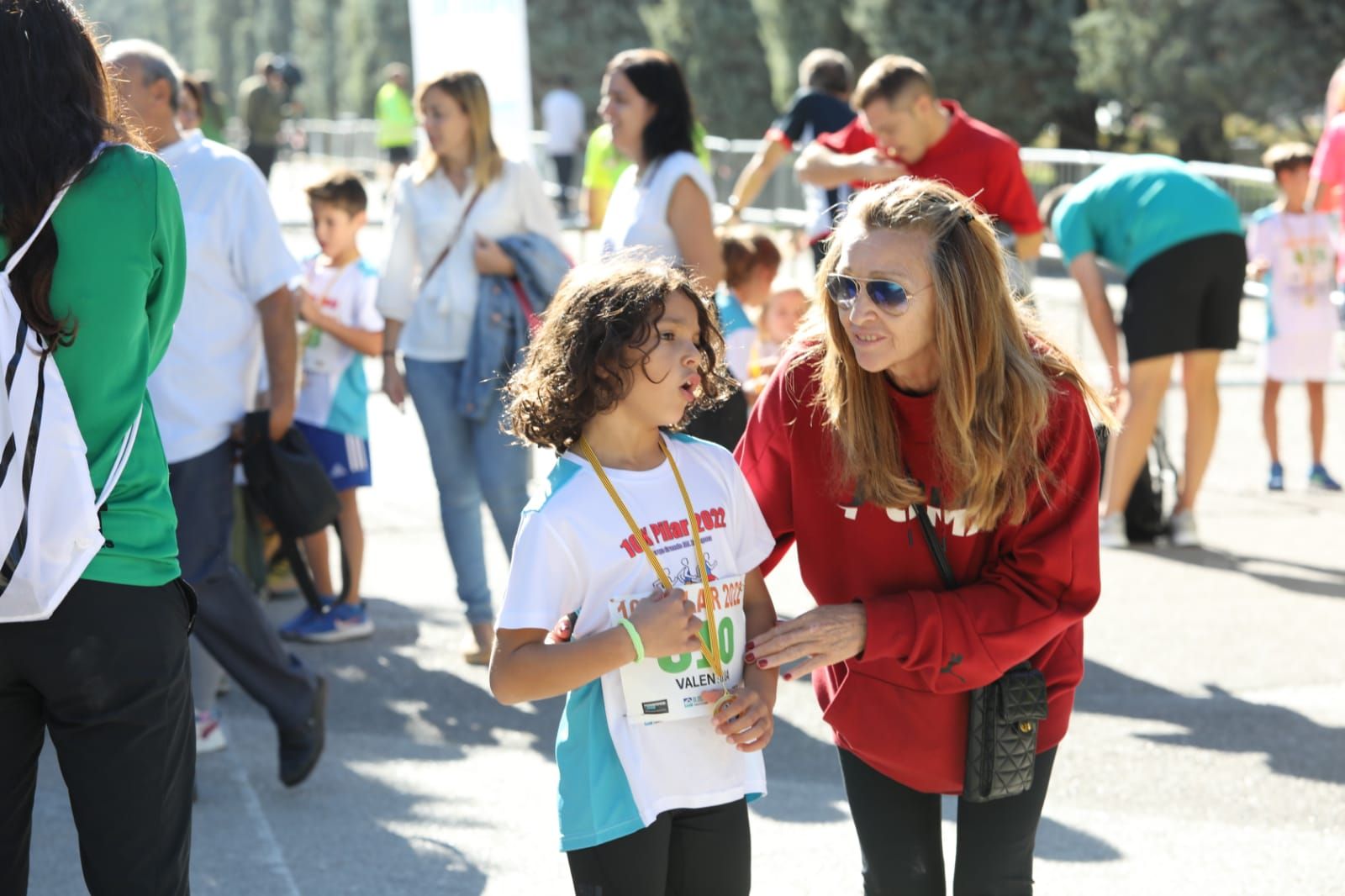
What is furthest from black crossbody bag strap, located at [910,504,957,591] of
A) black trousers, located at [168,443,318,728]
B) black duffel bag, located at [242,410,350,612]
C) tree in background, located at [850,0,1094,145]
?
tree in background, located at [850,0,1094,145]

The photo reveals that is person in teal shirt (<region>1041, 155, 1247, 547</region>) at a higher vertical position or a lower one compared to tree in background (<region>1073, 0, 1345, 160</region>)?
lower

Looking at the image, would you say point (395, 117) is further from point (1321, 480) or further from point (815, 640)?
point (815, 640)

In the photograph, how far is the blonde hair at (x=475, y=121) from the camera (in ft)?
18.9

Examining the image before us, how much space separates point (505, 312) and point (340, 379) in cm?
102

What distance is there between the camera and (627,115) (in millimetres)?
5766

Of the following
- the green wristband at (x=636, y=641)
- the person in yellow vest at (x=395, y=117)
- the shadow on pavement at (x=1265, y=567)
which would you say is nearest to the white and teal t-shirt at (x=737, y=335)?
the shadow on pavement at (x=1265, y=567)

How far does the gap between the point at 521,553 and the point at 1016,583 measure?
84cm

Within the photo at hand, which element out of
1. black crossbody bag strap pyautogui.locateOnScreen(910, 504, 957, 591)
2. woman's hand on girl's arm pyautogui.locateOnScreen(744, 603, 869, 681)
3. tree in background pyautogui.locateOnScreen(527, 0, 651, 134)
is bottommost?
woman's hand on girl's arm pyautogui.locateOnScreen(744, 603, 869, 681)

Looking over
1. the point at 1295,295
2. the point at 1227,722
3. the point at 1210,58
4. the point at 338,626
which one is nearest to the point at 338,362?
the point at 338,626

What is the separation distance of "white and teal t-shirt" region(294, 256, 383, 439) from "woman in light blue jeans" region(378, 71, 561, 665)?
509mm

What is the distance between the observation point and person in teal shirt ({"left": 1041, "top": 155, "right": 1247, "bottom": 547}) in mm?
7039

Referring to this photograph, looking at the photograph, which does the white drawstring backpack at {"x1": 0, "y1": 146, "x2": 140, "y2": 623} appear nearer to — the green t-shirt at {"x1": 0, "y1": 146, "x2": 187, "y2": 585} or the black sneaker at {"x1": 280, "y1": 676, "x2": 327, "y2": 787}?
the green t-shirt at {"x1": 0, "y1": 146, "x2": 187, "y2": 585}

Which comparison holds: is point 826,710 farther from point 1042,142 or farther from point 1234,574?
point 1042,142

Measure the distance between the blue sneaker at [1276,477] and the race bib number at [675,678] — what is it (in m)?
6.55
